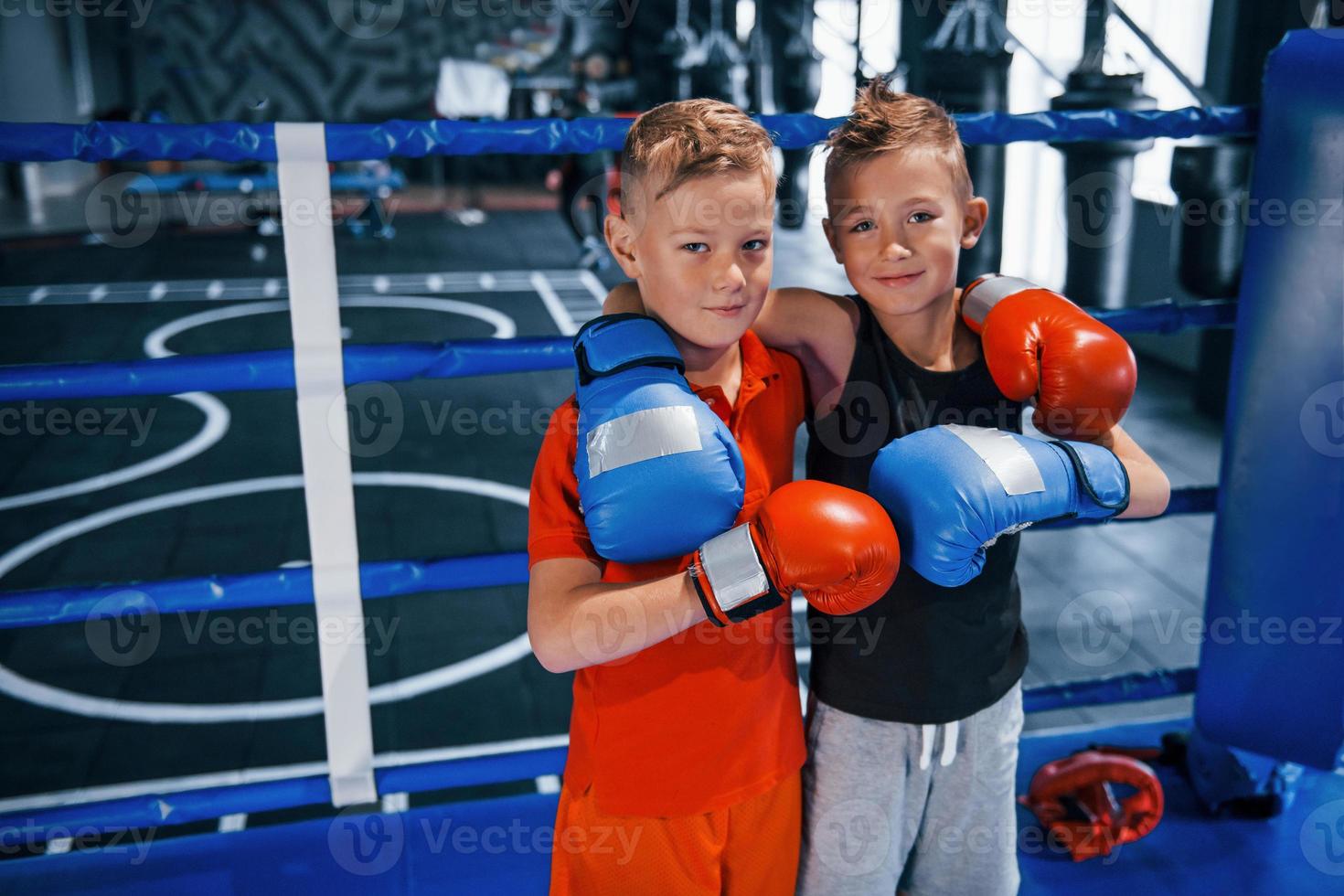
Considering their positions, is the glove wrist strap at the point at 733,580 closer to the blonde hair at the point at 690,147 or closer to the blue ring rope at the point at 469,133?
the blonde hair at the point at 690,147

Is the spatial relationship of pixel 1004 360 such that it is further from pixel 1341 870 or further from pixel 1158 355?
pixel 1158 355

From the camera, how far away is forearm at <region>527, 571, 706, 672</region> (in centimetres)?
101

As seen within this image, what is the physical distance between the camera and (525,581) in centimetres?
149

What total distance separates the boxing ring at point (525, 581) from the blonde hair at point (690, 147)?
36cm

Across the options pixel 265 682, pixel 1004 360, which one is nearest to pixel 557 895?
pixel 1004 360

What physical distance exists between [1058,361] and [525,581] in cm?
73

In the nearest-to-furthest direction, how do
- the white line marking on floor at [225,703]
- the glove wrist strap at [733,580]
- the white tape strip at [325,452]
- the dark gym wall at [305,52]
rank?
the glove wrist strap at [733,580], the white tape strip at [325,452], the white line marking on floor at [225,703], the dark gym wall at [305,52]

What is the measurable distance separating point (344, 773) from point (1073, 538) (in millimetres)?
2564

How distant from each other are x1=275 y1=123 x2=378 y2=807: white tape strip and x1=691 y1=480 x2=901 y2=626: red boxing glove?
2.09 ft

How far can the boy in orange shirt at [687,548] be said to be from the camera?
1.00 meters

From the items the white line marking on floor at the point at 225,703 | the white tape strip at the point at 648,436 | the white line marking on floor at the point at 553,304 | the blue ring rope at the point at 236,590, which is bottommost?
the white line marking on floor at the point at 225,703

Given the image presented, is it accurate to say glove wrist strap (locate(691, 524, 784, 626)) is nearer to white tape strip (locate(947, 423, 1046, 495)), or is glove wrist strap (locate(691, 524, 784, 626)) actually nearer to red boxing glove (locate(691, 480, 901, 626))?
red boxing glove (locate(691, 480, 901, 626))

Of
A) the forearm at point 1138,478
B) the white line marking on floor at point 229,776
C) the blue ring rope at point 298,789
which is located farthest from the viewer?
the white line marking on floor at point 229,776

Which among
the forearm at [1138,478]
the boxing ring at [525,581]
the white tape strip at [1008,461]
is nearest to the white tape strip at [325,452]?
the boxing ring at [525,581]
